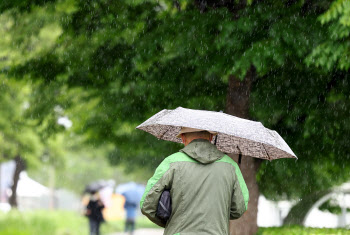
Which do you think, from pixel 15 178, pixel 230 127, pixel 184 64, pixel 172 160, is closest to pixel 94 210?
pixel 184 64

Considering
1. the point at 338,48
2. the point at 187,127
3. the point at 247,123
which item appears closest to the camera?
the point at 187,127

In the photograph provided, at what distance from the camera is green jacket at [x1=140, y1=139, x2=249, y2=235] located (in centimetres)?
362

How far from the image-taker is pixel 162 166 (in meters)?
3.63

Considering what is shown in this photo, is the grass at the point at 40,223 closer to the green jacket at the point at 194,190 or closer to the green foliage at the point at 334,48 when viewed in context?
the green foliage at the point at 334,48

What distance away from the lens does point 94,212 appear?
14.3 m

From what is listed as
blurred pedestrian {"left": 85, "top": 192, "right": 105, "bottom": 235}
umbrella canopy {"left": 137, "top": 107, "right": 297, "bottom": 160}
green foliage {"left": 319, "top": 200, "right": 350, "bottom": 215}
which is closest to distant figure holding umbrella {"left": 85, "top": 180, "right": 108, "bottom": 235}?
blurred pedestrian {"left": 85, "top": 192, "right": 105, "bottom": 235}

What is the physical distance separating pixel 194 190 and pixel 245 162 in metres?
6.05

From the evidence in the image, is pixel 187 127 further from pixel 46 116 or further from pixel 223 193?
pixel 46 116

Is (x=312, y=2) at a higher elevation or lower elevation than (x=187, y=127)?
higher

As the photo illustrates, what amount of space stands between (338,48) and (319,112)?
2604 mm

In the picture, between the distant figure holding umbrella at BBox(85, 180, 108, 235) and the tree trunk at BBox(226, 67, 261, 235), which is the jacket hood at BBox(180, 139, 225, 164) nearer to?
the tree trunk at BBox(226, 67, 261, 235)

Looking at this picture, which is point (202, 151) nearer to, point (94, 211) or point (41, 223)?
point (94, 211)

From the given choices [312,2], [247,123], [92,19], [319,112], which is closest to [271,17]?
[312,2]

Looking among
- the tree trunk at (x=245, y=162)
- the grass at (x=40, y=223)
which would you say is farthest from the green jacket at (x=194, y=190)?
the grass at (x=40, y=223)
